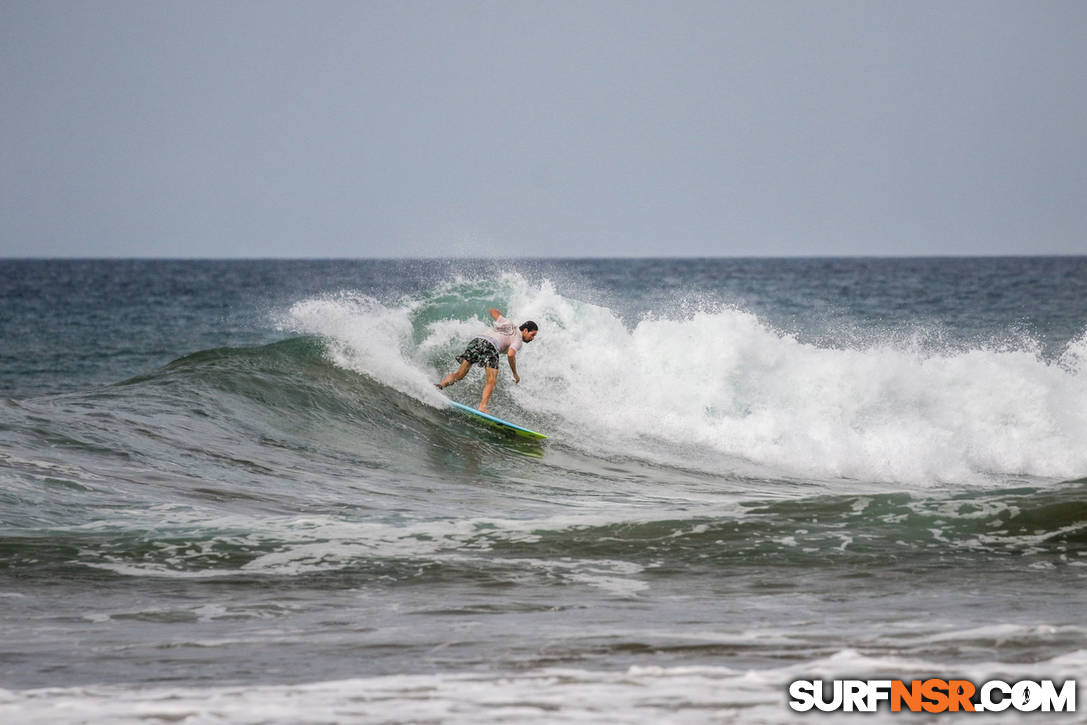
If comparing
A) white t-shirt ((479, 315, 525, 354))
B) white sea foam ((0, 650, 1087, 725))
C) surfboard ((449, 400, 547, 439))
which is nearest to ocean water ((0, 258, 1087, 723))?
white sea foam ((0, 650, 1087, 725))

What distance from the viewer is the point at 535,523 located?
8531 mm

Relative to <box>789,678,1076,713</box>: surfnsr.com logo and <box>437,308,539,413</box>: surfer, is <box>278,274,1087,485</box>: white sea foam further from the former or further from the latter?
<box>789,678,1076,713</box>: surfnsr.com logo

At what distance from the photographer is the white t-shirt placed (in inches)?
598

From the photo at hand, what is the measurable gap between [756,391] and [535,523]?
8613 mm

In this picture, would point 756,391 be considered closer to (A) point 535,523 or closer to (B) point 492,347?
(B) point 492,347

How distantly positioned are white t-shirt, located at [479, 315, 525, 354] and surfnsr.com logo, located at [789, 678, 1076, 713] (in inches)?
423

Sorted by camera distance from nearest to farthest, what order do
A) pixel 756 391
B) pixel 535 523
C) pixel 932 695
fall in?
pixel 932 695 → pixel 535 523 → pixel 756 391

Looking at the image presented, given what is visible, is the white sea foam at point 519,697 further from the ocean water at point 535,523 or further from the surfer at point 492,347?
the surfer at point 492,347

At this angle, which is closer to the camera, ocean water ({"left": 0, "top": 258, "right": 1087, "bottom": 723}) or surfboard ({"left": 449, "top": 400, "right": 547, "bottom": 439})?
ocean water ({"left": 0, "top": 258, "right": 1087, "bottom": 723})

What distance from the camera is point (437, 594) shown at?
6508mm

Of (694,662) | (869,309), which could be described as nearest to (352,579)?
(694,662)

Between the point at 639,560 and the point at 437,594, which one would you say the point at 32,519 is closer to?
the point at 437,594

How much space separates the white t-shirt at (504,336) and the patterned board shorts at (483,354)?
68 millimetres

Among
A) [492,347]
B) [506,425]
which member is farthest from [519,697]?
[492,347]
